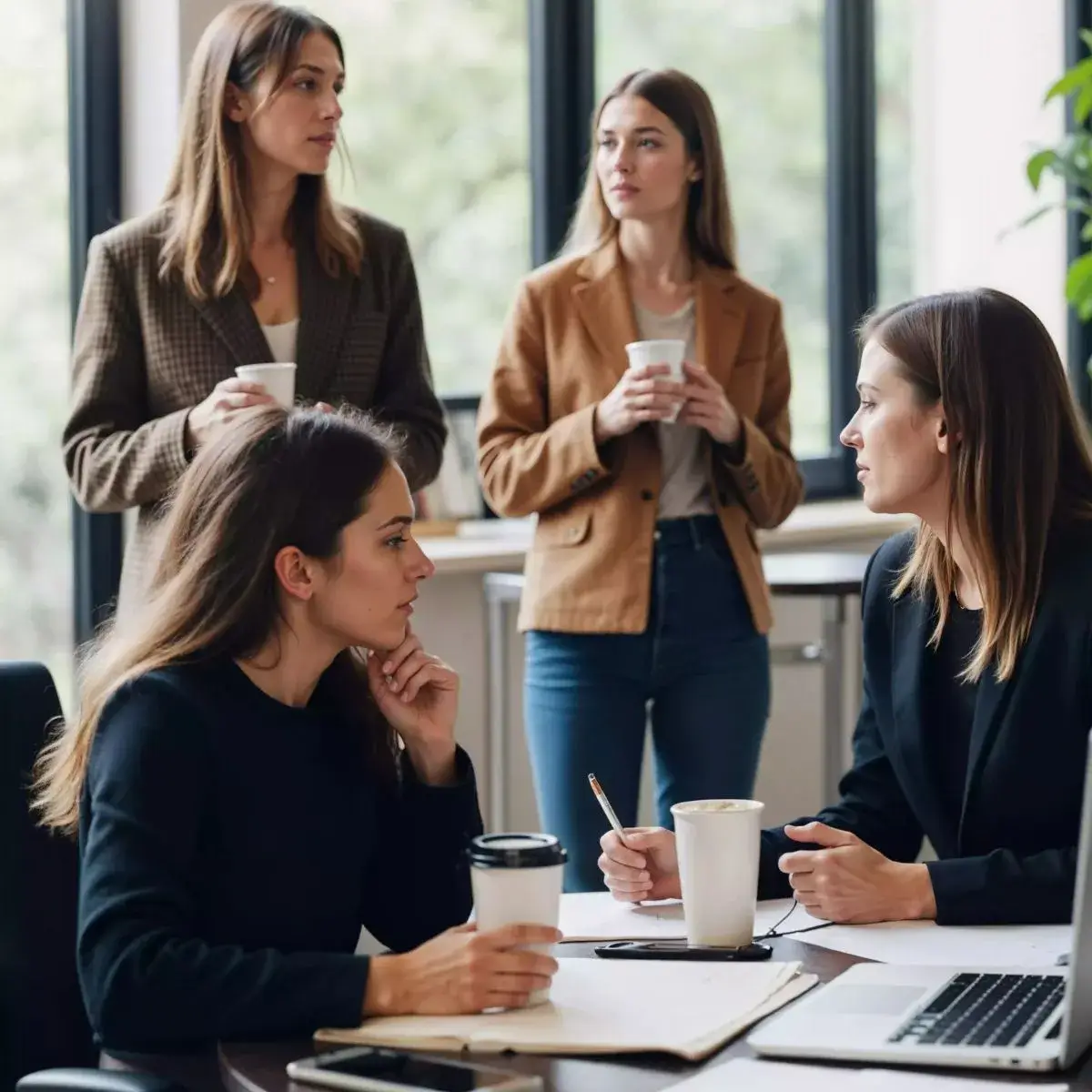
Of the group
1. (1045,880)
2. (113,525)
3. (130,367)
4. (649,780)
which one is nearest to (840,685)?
(649,780)

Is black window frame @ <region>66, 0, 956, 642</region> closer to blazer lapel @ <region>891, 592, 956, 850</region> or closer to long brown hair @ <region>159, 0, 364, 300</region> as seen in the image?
long brown hair @ <region>159, 0, 364, 300</region>

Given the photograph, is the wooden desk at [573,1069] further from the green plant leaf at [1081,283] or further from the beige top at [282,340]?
the green plant leaf at [1081,283]

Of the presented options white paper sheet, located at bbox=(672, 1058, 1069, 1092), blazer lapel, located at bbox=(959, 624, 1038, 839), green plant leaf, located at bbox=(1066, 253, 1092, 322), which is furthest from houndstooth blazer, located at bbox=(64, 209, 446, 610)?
green plant leaf, located at bbox=(1066, 253, 1092, 322)

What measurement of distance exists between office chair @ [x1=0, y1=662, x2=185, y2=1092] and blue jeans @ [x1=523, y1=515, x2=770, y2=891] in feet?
4.05

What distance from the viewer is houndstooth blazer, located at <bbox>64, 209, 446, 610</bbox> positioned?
8.41ft

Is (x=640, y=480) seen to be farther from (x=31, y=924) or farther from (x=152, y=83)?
(x=31, y=924)

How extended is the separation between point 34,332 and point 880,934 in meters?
2.28

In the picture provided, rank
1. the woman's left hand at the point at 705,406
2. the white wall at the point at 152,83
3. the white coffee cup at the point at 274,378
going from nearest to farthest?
the white coffee cup at the point at 274,378 < the woman's left hand at the point at 705,406 < the white wall at the point at 152,83

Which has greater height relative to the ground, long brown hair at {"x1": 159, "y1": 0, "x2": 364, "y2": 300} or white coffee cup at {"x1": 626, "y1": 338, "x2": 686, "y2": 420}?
long brown hair at {"x1": 159, "y1": 0, "x2": 364, "y2": 300}

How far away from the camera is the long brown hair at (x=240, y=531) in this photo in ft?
5.41

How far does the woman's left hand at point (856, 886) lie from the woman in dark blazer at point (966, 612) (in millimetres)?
23

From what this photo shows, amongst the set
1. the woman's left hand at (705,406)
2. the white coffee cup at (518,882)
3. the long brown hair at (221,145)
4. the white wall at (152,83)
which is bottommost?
the white coffee cup at (518,882)

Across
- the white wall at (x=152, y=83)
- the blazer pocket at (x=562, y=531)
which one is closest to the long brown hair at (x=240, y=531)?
the blazer pocket at (x=562, y=531)

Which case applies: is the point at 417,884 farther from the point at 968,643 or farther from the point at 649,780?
the point at 649,780
